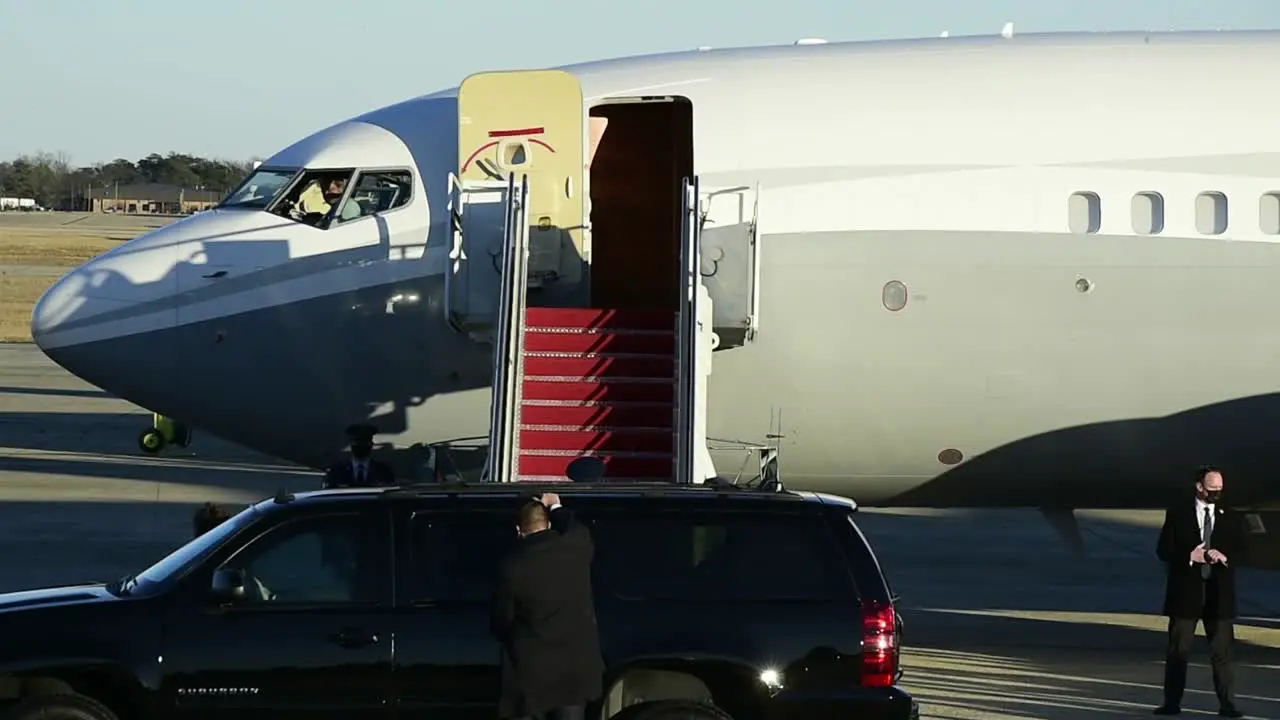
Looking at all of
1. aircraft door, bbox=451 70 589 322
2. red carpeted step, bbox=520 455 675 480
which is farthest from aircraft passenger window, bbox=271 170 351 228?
red carpeted step, bbox=520 455 675 480

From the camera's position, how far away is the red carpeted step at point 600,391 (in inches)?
540

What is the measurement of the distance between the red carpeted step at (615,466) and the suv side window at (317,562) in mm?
3851

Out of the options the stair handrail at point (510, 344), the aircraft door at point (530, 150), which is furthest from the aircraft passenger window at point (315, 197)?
the stair handrail at point (510, 344)

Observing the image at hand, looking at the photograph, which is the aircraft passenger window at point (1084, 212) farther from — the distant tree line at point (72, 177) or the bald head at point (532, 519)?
the distant tree line at point (72, 177)

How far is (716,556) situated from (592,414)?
4.28m

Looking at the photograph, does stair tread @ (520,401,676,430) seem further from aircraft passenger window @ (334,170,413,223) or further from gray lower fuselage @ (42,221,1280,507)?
aircraft passenger window @ (334,170,413,223)

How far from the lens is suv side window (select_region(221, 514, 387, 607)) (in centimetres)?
932

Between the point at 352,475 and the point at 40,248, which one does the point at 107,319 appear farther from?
the point at 40,248

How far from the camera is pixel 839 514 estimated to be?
31.4ft

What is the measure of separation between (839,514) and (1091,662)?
588cm

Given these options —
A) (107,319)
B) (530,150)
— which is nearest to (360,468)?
(107,319)

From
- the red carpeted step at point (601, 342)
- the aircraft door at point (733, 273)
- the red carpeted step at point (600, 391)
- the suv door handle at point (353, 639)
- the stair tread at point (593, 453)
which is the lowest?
the suv door handle at point (353, 639)

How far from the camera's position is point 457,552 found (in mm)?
9453

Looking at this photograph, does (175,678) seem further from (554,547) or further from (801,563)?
(801,563)
